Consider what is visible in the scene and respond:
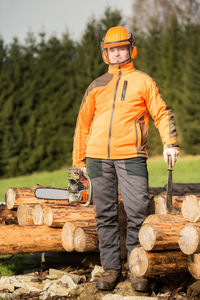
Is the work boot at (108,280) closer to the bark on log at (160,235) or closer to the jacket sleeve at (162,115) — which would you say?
the bark on log at (160,235)

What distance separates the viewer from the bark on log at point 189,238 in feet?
10.7

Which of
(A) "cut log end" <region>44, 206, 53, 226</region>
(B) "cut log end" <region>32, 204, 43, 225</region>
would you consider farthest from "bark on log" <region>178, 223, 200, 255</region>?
(B) "cut log end" <region>32, 204, 43, 225</region>

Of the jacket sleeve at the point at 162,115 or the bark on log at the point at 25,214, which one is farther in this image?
the bark on log at the point at 25,214

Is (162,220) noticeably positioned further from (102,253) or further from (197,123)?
(197,123)

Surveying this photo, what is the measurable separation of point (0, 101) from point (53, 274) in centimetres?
1273

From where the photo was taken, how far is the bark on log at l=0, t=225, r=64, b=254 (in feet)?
14.4

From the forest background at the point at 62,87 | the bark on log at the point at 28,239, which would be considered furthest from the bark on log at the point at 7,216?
the forest background at the point at 62,87

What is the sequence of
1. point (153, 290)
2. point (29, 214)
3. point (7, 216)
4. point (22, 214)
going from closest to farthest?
point (153, 290)
point (29, 214)
point (22, 214)
point (7, 216)

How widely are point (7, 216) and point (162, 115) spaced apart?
2.47 meters

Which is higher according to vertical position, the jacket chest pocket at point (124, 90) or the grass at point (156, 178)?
the jacket chest pocket at point (124, 90)

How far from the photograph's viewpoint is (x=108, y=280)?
382cm

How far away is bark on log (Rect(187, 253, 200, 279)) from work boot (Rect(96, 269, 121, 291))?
0.69m

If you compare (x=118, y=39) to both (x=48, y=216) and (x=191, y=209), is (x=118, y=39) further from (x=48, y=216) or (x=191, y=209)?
(x=48, y=216)

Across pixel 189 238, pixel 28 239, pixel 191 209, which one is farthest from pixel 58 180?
pixel 189 238
